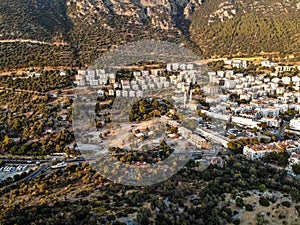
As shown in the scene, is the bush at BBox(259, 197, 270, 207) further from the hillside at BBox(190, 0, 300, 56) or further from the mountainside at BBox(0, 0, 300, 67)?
the hillside at BBox(190, 0, 300, 56)

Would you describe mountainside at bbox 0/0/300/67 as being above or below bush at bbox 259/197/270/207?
above

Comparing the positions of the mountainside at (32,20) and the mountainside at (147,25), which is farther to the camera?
the mountainside at (147,25)

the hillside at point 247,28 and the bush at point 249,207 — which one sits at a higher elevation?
the hillside at point 247,28

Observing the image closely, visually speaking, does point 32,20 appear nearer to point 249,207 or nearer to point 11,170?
point 11,170

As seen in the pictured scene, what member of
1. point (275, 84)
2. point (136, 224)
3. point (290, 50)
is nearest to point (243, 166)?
point (136, 224)

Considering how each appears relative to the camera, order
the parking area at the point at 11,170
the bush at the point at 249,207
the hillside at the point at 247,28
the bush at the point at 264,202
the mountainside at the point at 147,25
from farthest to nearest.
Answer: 1. the hillside at the point at 247,28
2. the mountainside at the point at 147,25
3. the parking area at the point at 11,170
4. the bush at the point at 264,202
5. the bush at the point at 249,207

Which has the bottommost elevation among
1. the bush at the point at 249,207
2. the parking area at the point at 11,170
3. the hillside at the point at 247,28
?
the parking area at the point at 11,170

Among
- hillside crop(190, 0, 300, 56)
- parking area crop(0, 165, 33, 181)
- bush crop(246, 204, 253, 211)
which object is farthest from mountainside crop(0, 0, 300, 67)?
bush crop(246, 204, 253, 211)

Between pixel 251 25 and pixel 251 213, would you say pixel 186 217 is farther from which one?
pixel 251 25

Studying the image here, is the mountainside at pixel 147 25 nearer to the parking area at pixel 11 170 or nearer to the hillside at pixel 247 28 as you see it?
the hillside at pixel 247 28

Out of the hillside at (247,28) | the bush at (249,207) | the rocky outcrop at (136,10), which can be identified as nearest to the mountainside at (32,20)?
the rocky outcrop at (136,10)
